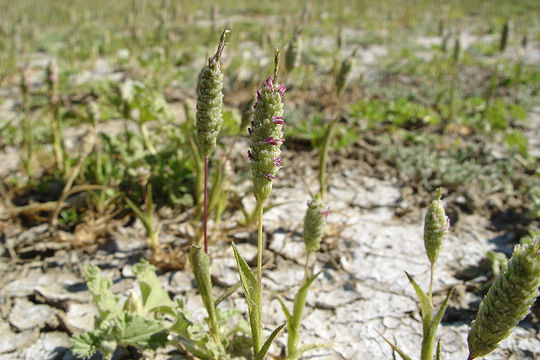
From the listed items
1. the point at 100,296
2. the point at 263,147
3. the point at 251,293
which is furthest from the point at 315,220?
the point at 100,296

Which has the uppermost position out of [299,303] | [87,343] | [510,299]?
[510,299]

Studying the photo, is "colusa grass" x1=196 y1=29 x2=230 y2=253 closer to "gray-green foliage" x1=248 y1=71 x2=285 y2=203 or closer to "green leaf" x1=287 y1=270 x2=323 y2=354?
"gray-green foliage" x1=248 y1=71 x2=285 y2=203

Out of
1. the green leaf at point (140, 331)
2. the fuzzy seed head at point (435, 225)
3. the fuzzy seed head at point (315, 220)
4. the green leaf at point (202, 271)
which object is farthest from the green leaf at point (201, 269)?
the fuzzy seed head at point (435, 225)

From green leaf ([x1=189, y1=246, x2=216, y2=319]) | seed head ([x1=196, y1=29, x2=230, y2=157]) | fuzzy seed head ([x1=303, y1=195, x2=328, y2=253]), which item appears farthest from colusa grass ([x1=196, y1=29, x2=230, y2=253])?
fuzzy seed head ([x1=303, y1=195, x2=328, y2=253])

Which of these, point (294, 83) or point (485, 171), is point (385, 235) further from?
point (294, 83)

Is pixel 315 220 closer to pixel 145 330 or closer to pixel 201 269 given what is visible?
pixel 201 269

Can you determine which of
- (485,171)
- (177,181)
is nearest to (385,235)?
(485,171)

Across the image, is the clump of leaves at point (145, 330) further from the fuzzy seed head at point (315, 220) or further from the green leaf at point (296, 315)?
the fuzzy seed head at point (315, 220)
